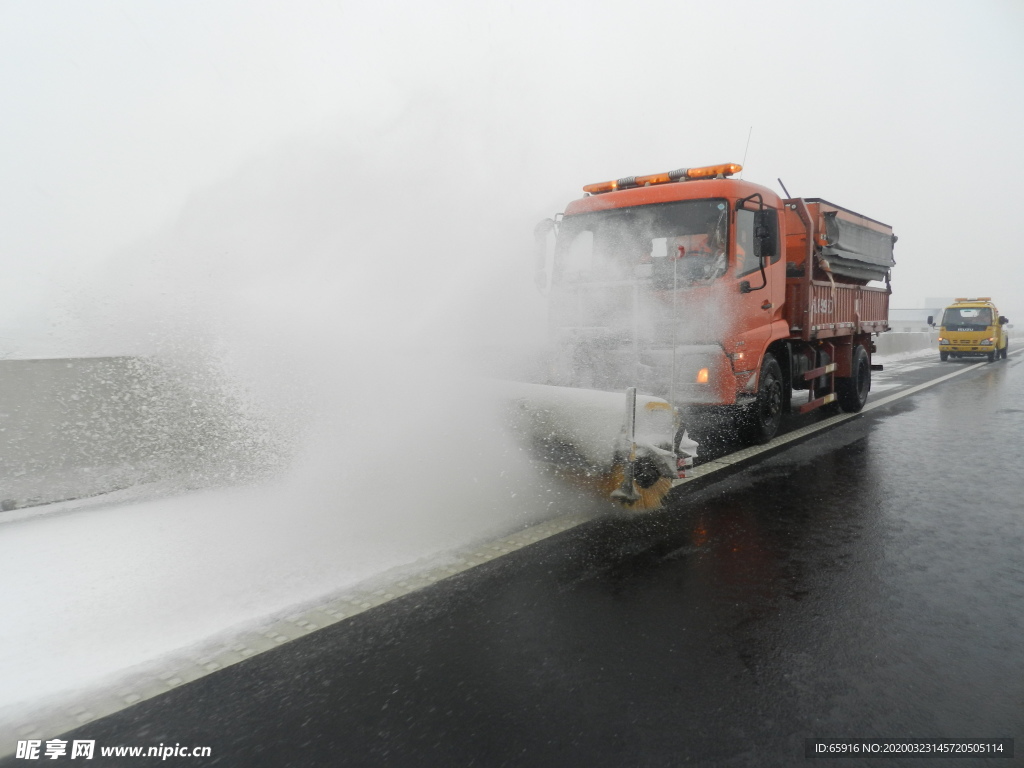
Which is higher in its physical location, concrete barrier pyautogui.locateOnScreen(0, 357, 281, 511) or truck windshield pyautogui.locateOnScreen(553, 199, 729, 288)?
truck windshield pyautogui.locateOnScreen(553, 199, 729, 288)

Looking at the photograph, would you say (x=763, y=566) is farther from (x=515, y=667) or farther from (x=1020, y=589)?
(x=515, y=667)

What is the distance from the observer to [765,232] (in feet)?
22.4

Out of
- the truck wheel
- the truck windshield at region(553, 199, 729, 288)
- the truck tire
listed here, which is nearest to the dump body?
the truck tire

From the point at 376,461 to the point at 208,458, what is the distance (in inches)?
59.0

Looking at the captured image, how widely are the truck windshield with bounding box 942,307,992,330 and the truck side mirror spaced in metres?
25.1

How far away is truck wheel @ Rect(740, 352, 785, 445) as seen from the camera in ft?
25.1

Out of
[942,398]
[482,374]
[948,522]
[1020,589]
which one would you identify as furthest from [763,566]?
[942,398]

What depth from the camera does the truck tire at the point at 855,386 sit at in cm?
1073

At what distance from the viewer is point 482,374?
21.7 feet

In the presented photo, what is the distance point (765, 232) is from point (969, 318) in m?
25.8

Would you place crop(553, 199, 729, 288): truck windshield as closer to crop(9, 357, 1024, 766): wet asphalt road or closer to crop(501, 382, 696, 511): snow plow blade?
crop(501, 382, 696, 511): snow plow blade

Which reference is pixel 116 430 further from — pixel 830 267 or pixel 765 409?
pixel 830 267

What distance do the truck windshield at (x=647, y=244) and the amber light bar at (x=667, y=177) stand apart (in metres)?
0.52

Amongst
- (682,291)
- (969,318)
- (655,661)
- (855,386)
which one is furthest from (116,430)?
(969,318)
